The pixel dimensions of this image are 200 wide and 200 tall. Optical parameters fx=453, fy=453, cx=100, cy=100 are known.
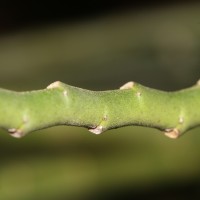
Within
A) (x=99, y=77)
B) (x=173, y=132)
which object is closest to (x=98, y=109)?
(x=173, y=132)

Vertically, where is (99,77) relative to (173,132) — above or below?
above

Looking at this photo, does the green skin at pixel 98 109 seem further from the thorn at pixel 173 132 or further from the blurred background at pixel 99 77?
the blurred background at pixel 99 77

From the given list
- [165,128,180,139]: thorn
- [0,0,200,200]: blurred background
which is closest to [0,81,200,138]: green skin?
[165,128,180,139]: thorn

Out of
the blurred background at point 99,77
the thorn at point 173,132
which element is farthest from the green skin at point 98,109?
the blurred background at point 99,77

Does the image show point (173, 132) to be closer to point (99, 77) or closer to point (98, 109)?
point (98, 109)

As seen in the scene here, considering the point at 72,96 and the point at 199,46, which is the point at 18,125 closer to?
the point at 72,96

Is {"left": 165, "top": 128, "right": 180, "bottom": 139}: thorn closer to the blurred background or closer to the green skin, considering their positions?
the green skin
